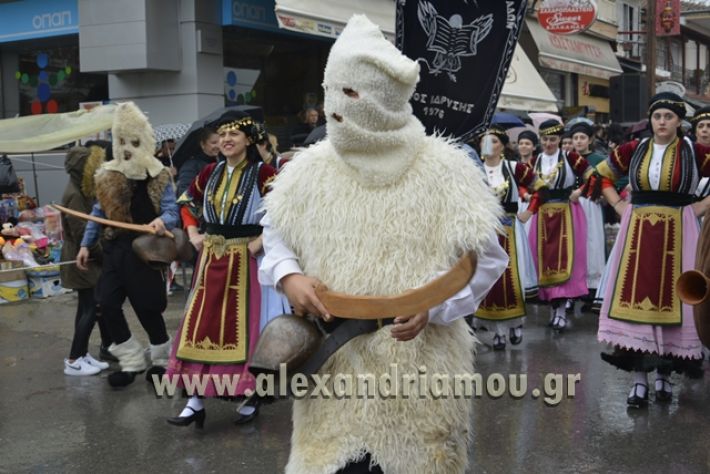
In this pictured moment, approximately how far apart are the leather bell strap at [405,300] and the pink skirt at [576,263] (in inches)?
245

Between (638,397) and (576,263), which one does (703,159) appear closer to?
(638,397)

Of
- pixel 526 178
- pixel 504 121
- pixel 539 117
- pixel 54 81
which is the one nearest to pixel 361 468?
pixel 526 178

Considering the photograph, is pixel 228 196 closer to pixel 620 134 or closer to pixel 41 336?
pixel 41 336

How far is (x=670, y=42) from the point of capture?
3888 centimetres

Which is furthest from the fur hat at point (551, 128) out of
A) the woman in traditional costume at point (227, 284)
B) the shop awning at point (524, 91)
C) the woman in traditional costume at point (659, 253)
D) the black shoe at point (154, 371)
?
the shop awning at point (524, 91)

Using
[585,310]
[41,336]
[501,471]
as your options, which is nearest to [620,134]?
[585,310]

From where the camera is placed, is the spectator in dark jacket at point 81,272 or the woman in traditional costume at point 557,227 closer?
the spectator in dark jacket at point 81,272

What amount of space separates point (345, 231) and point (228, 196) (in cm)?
247

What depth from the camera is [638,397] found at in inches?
228

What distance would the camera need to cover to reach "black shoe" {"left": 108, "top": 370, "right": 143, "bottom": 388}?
6500 mm

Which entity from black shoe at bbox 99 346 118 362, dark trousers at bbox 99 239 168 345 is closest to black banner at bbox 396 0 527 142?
dark trousers at bbox 99 239 168 345

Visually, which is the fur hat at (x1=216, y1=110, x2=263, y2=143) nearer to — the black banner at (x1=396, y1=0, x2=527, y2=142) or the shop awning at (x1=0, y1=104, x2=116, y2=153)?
the black banner at (x1=396, y1=0, x2=527, y2=142)

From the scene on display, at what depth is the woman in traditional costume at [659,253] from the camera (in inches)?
223

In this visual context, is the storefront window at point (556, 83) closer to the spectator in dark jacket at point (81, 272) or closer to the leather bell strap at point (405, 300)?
the spectator in dark jacket at point (81, 272)
